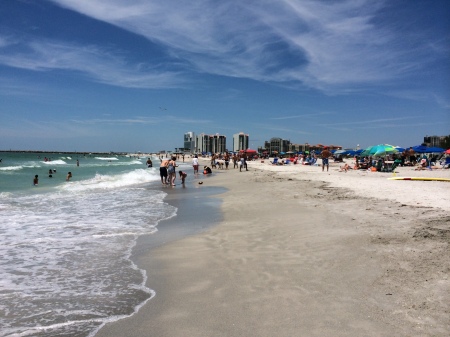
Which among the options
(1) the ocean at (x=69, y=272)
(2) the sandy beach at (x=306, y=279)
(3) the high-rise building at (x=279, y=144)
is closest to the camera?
(2) the sandy beach at (x=306, y=279)

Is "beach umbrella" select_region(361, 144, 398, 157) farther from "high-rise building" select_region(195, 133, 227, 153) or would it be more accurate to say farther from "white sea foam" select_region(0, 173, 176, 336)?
"high-rise building" select_region(195, 133, 227, 153)

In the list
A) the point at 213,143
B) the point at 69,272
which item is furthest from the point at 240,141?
the point at 69,272

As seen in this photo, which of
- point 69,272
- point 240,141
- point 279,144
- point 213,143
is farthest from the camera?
point 213,143

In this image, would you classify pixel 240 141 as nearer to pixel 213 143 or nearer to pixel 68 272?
pixel 213 143

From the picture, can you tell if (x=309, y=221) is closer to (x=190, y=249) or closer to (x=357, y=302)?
(x=190, y=249)

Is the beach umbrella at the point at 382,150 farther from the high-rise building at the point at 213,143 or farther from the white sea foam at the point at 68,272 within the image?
the high-rise building at the point at 213,143

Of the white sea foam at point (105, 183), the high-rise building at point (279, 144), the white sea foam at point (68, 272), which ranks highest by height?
the high-rise building at point (279, 144)

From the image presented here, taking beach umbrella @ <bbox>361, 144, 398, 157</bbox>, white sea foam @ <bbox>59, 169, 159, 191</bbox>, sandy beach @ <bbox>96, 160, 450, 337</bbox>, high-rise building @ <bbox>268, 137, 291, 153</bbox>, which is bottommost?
white sea foam @ <bbox>59, 169, 159, 191</bbox>

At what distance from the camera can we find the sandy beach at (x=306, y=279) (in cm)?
288

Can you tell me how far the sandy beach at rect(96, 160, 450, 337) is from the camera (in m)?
2.88

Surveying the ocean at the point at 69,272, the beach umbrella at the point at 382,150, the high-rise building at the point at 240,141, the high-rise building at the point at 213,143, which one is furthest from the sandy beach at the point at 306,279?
the high-rise building at the point at 213,143

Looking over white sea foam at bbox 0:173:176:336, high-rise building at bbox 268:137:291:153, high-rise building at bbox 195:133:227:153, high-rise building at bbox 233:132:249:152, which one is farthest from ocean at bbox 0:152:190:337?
high-rise building at bbox 195:133:227:153

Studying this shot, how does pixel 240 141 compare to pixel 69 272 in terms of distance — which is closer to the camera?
pixel 69 272

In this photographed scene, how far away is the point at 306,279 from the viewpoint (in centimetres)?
390
